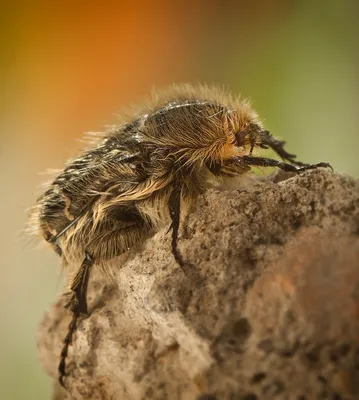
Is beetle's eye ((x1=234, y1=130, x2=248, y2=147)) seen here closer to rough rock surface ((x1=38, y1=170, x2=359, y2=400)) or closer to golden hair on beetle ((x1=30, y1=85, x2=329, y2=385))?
golden hair on beetle ((x1=30, y1=85, x2=329, y2=385))

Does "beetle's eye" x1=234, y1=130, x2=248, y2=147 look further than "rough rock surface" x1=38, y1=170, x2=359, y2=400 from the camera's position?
Yes

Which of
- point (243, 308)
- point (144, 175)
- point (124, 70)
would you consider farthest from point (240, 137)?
point (124, 70)

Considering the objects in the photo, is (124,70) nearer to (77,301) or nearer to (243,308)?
(77,301)

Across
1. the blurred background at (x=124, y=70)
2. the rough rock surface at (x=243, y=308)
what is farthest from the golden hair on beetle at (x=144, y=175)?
the blurred background at (x=124, y=70)

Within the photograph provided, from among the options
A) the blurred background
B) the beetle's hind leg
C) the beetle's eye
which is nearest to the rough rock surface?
the beetle's hind leg

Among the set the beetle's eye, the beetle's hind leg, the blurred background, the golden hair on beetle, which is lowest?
the beetle's hind leg

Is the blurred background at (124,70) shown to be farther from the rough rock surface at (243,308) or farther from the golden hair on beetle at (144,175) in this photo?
the rough rock surface at (243,308)
